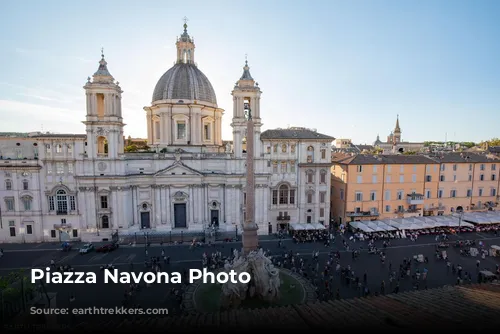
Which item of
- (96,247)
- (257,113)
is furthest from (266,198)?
(96,247)

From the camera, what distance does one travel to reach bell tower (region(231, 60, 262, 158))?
36.9 metres

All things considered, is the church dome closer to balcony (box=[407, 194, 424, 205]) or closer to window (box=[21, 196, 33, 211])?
window (box=[21, 196, 33, 211])

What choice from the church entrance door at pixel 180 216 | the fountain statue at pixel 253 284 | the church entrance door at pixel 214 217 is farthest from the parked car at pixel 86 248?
the fountain statue at pixel 253 284

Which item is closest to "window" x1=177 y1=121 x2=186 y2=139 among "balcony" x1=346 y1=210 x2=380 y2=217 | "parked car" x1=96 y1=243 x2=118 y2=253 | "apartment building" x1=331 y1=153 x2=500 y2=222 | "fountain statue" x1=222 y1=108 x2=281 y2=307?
"parked car" x1=96 y1=243 x2=118 y2=253

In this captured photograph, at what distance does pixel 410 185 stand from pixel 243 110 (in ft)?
82.0

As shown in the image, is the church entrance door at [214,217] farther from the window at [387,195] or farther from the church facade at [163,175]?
the window at [387,195]

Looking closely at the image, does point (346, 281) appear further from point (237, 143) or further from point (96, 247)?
point (96, 247)

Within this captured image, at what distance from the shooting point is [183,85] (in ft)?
137

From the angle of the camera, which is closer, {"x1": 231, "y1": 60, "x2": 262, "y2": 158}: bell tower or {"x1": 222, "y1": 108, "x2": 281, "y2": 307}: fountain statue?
{"x1": 222, "y1": 108, "x2": 281, "y2": 307}: fountain statue

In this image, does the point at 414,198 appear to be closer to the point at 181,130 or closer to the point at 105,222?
the point at 181,130

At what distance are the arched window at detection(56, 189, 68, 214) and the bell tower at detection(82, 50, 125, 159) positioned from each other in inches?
213

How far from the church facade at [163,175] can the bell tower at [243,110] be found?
123 millimetres

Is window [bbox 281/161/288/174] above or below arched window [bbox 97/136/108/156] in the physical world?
below

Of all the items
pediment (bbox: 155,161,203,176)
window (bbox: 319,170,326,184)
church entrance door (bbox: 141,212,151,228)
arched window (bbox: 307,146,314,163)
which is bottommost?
church entrance door (bbox: 141,212,151,228)
